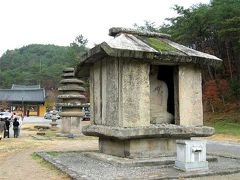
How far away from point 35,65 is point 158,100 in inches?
3969

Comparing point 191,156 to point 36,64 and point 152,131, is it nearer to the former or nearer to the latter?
point 152,131

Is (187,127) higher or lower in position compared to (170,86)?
lower

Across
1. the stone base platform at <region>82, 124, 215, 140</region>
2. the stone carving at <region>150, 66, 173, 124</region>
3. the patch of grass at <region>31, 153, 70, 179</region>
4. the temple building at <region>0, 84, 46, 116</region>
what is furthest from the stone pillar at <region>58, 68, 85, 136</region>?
the temple building at <region>0, 84, 46, 116</region>

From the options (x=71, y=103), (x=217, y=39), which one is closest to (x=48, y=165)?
(x=71, y=103)

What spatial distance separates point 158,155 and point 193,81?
8.65 ft

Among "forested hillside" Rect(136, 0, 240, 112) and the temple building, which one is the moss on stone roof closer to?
"forested hillside" Rect(136, 0, 240, 112)

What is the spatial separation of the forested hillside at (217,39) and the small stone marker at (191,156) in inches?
959

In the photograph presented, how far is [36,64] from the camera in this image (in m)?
111

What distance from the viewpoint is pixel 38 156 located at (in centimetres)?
1278

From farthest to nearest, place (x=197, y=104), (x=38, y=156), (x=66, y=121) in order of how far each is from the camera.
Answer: (x=66, y=121) < (x=38, y=156) < (x=197, y=104)

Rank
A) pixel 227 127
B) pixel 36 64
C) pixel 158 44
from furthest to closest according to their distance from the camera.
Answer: pixel 36 64, pixel 227 127, pixel 158 44

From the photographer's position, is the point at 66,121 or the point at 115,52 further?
the point at 66,121

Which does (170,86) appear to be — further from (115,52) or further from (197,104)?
(115,52)

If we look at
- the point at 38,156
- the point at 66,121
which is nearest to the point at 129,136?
the point at 38,156
